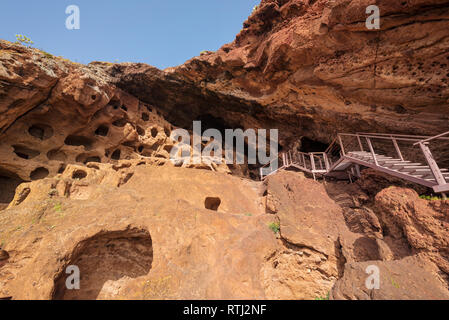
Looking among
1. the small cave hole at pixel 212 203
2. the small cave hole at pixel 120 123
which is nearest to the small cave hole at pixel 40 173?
the small cave hole at pixel 120 123

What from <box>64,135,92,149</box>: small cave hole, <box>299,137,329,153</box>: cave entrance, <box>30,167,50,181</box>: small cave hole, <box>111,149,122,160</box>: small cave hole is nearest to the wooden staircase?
<box>299,137,329,153</box>: cave entrance

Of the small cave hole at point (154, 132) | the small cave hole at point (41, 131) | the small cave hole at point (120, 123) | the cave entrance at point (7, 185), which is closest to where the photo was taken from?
the cave entrance at point (7, 185)

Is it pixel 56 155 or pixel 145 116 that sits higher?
pixel 145 116

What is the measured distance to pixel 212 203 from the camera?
31.0 feet

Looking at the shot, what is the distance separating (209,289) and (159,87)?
50.6 feet

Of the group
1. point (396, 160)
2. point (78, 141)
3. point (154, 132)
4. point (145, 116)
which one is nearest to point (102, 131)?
point (78, 141)

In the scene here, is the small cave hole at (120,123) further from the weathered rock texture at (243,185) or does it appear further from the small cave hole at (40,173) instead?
the small cave hole at (40,173)

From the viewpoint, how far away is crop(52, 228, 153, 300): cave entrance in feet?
15.5

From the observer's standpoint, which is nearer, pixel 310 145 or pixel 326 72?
pixel 326 72

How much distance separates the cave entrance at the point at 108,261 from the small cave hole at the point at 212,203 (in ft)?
13.1

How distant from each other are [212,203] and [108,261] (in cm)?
508

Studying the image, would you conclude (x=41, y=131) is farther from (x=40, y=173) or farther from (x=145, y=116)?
(x=145, y=116)

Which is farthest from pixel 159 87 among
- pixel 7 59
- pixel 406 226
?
pixel 406 226

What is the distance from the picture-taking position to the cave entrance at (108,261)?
4.71 m
